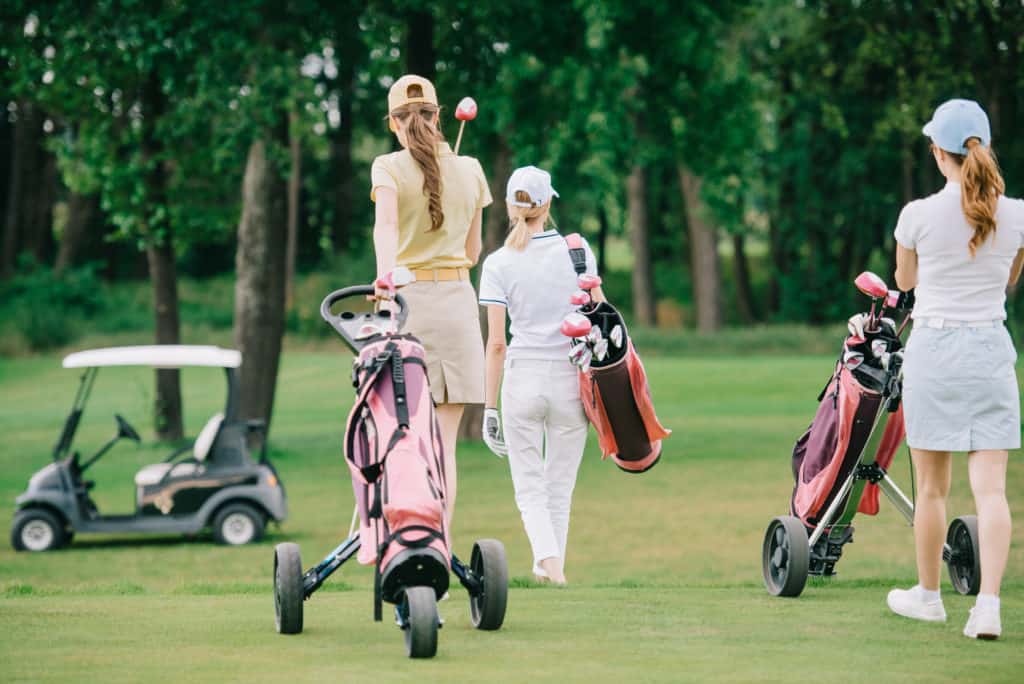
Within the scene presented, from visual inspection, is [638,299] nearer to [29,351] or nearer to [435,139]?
[29,351]

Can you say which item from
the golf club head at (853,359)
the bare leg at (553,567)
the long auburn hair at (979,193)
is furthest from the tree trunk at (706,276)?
the long auburn hair at (979,193)

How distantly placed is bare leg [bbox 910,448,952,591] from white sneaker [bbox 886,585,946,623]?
0.22 feet

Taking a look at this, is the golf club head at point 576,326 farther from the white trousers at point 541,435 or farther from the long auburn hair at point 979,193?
the long auburn hair at point 979,193

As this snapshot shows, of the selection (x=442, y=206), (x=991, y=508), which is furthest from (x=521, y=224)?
(x=991, y=508)

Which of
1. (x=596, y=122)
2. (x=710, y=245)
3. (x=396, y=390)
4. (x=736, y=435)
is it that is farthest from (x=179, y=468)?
(x=710, y=245)

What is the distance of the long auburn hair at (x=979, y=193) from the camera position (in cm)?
587

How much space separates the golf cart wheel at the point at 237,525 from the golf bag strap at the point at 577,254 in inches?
271

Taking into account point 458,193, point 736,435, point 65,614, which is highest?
point 458,193

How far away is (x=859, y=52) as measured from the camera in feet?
70.5

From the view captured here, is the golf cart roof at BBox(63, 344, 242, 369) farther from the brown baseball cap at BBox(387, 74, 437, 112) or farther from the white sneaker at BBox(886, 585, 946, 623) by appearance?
the white sneaker at BBox(886, 585, 946, 623)

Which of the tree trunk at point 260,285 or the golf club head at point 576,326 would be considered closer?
the golf club head at point 576,326

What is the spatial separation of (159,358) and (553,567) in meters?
6.59

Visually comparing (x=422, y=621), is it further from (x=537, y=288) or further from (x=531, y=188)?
(x=531, y=188)

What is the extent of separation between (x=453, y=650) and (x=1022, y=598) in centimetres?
296
